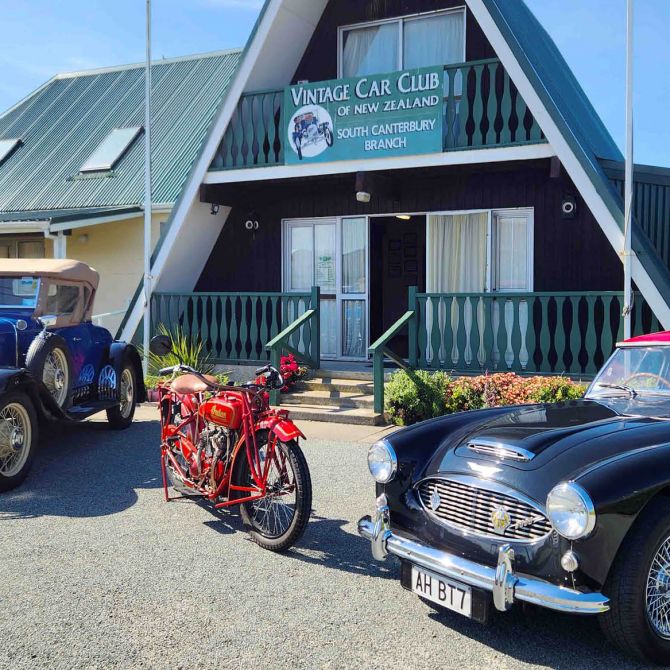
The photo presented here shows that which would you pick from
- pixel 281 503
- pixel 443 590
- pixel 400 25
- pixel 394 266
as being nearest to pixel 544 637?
pixel 443 590

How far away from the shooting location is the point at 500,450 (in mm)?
4035

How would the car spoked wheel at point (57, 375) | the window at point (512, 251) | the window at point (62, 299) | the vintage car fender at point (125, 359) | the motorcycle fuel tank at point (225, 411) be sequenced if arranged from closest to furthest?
the motorcycle fuel tank at point (225, 411), the car spoked wheel at point (57, 375), the window at point (62, 299), the vintage car fender at point (125, 359), the window at point (512, 251)

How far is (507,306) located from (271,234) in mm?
4329

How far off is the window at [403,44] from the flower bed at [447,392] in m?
5.38

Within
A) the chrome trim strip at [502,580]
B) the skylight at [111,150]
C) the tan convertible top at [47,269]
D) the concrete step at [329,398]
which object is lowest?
the concrete step at [329,398]

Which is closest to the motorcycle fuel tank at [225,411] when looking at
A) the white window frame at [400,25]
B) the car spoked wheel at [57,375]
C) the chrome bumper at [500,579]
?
the chrome bumper at [500,579]

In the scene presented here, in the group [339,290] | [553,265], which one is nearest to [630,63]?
[553,265]

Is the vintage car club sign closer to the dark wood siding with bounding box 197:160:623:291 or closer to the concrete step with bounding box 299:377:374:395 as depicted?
the dark wood siding with bounding box 197:160:623:291

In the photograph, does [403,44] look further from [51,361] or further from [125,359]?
[51,361]

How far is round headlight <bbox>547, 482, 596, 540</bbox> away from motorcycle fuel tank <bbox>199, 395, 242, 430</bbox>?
2551 mm

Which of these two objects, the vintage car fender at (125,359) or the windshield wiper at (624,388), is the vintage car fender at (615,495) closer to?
the windshield wiper at (624,388)

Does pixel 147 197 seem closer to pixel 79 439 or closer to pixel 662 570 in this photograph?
pixel 79 439

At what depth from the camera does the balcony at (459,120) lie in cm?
1041

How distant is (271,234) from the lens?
13.5m
